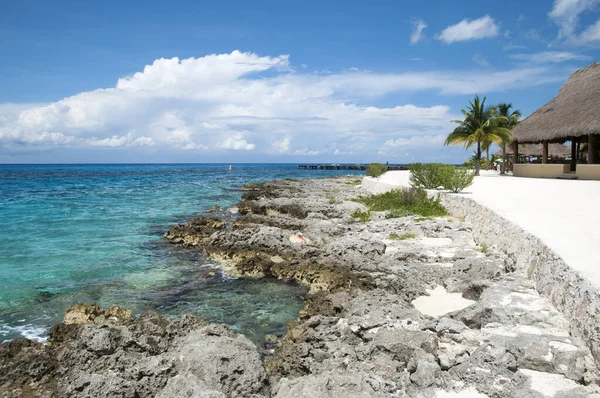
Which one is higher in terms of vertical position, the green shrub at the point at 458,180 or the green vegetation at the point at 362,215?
the green shrub at the point at 458,180

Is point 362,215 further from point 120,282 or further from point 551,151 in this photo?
point 551,151

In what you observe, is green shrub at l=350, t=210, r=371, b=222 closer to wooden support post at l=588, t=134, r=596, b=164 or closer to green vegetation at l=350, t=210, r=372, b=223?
green vegetation at l=350, t=210, r=372, b=223

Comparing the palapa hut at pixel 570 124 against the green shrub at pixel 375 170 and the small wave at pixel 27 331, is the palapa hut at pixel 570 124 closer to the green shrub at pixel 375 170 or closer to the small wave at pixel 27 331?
the green shrub at pixel 375 170

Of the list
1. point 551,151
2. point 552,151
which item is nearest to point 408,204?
point 551,151

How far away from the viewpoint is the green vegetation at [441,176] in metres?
19.0

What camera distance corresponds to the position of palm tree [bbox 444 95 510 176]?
35.5m

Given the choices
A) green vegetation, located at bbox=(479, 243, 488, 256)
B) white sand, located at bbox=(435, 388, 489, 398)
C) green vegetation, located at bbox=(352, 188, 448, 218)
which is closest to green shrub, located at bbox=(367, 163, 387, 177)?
green vegetation, located at bbox=(352, 188, 448, 218)

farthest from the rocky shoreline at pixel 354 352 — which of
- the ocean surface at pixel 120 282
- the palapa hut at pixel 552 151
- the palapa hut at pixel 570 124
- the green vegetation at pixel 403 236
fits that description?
the palapa hut at pixel 552 151

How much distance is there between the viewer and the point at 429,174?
2202cm

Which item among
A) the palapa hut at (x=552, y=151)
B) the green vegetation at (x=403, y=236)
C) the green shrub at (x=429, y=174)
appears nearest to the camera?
the green vegetation at (x=403, y=236)

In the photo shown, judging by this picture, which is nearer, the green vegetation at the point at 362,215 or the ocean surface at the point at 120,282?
the ocean surface at the point at 120,282

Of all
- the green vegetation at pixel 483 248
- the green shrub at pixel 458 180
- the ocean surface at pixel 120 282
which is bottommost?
the ocean surface at pixel 120 282

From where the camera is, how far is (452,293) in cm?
805

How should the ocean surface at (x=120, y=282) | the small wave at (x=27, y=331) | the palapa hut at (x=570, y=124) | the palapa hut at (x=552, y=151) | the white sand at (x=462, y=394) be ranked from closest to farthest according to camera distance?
the white sand at (x=462, y=394)
the small wave at (x=27, y=331)
the ocean surface at (x=120, y=282)
the palapa hut at (x=570, y=124)
the palapa hut at (x=552, y=151)
